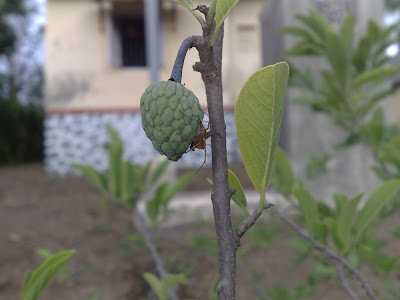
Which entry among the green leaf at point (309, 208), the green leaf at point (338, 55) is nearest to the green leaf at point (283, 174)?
the green leaf at point (309, 208)

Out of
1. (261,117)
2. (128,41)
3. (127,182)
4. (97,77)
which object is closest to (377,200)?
(261,117)

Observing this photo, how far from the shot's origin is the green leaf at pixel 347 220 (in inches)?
32.6

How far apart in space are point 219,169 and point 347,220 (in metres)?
0.53

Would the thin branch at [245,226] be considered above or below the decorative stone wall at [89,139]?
above

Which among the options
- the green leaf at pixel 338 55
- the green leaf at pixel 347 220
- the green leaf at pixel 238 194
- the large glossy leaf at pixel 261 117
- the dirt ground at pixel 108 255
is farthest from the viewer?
the dirt ground at pixel 108 255

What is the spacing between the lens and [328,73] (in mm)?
1510

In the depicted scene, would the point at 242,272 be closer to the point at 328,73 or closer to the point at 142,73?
the point at 328,73

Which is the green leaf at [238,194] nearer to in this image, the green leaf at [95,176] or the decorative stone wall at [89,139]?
the green leaf at [95,176]

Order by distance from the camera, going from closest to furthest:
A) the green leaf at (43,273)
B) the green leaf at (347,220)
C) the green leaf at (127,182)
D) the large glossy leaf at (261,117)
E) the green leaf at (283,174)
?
the large glossy leaf at (261,117) < the green leaf at (43,273) < the green leaf at (347,220) < the green leaf at (283,174) < the green leaf at (127,182)

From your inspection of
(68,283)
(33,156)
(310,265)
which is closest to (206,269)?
(310,265)

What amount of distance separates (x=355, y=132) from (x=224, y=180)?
1.35m

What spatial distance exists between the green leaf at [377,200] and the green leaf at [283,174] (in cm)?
30

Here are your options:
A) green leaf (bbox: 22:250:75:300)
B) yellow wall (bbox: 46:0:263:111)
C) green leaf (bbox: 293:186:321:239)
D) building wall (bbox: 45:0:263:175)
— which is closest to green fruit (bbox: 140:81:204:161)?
green leaf (bbox: 22:250:75:300)

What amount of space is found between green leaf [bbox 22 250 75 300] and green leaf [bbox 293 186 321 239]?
1.64 feet
